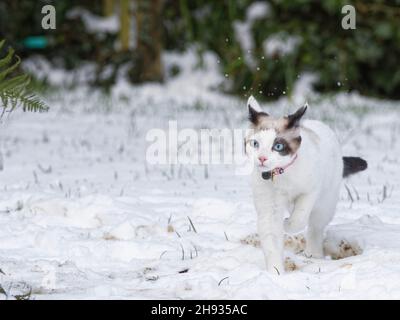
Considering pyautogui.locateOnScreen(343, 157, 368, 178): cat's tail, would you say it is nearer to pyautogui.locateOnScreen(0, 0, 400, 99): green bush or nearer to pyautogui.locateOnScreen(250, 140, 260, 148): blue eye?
pyautogui.locateOnScreen(250, 140, 260, 148): blue eye

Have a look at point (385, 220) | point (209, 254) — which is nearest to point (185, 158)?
point (385, 220)

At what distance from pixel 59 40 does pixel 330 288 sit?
12429mm

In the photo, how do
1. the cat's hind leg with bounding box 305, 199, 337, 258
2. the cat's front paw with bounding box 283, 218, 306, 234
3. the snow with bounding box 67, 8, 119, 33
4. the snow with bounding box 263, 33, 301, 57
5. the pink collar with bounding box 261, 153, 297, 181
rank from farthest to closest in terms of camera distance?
the snow with bounding box 67, 8, 119, 33 < the snow with bounding box 263, 33, 301, 57 < the cat's hind leg with bounding box 305, 199, 337, 258 < the cat's front paw with bounding box 283, 218, 306, 234 < the pink collar with bounding box 261, 153, 297, 181

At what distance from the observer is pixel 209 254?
4.40 m

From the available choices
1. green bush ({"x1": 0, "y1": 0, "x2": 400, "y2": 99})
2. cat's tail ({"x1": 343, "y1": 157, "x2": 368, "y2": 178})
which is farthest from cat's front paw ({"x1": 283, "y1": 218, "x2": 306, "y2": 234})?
green bush ({"x1": 0, "y1": 0, "x2": 400, "y2": 99})

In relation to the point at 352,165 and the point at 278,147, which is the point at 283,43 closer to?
the point at 352,165

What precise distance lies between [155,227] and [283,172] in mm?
1272

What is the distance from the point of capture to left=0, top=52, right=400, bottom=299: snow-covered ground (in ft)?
12.3

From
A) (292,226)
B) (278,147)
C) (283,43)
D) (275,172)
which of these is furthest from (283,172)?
(283,43)

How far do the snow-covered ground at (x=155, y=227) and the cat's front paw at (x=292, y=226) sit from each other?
0.66 feet

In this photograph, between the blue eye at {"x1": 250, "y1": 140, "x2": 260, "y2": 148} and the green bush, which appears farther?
the green bush

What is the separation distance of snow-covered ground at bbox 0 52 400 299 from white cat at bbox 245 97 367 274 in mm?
213

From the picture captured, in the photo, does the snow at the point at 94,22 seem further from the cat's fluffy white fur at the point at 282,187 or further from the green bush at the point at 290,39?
the cat's fluffy white fur at the point at 282,187

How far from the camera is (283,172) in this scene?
3918mm
